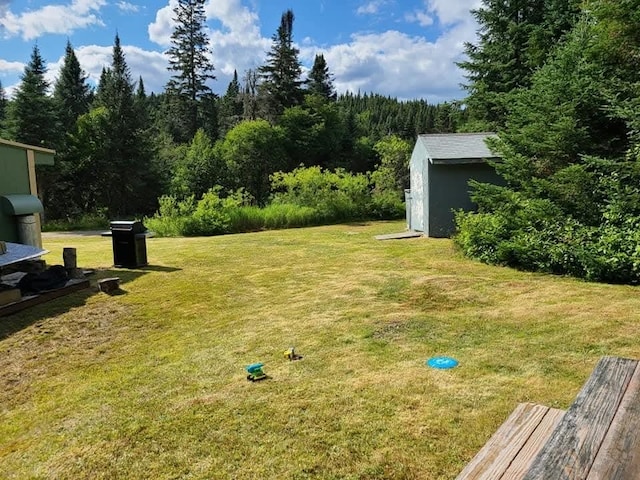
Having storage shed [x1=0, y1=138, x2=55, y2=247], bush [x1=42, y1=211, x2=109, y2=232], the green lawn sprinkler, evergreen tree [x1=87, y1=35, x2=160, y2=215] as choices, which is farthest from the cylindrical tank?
evergreen tree [x1=87, y1=35, x2=160, y2=215]

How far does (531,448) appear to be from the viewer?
6.26ft

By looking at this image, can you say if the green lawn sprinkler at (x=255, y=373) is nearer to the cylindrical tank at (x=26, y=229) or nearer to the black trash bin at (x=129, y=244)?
the black trash bin at (x=129, y=244)

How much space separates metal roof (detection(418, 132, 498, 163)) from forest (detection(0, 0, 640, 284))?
135 cm

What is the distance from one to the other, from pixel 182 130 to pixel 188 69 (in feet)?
15.4

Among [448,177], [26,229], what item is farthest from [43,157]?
[448,177]

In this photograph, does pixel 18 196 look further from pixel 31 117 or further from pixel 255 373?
pixel 31 117

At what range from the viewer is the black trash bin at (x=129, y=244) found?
7781 millimetres

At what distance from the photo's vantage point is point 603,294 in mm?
5141

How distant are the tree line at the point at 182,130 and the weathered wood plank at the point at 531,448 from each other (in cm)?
1724

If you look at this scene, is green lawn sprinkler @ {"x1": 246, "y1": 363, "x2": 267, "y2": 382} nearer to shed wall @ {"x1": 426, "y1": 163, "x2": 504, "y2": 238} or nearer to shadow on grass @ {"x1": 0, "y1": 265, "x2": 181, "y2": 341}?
shadow on grass @ {"x1": 0, "y1": 265, "x2": 181, "y2": 341}

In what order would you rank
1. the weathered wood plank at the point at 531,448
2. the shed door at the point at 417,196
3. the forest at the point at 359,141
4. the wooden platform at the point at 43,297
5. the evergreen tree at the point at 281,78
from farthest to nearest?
the evergreen tree at the point at 281,78
the shed door at the point at 417,196
the forest at the point at 359,141
the wooden platform at the point at 43,297
the weathered wood plank at the point at 531,448

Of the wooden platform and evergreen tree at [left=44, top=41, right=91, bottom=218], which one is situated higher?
evergreen tree at [left=44, top=41, right=91, bottom=218]

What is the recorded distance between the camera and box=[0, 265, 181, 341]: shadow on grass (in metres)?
4.87

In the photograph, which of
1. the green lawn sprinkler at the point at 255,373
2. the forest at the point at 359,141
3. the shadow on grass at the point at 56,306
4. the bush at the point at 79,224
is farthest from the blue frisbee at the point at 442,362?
the bush at the point at 79,224
